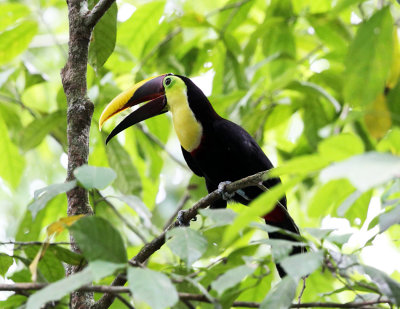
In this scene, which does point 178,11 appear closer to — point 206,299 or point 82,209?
point 82,209

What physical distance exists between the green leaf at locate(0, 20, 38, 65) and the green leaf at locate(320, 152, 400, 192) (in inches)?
107

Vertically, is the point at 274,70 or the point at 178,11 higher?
the point at 178,11

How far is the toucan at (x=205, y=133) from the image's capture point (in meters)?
3.30

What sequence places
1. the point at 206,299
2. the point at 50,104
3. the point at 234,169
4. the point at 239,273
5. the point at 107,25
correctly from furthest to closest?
the point at 50,104 < the point at 234,169 < the point at 107,25 < the point at 206,299 < the point at 239,273

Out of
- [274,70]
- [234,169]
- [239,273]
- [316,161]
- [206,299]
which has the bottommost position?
[234,169]

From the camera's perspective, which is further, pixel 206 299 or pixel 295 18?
pixel 295 18

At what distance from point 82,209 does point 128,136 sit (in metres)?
1.77

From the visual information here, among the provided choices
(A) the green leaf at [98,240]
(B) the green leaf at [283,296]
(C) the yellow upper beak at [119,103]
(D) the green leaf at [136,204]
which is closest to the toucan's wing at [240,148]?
(C) the yellow upper beak at [119,103]

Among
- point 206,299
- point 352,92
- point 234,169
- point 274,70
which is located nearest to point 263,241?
point 206,299

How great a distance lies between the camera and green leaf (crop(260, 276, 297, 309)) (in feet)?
5.07

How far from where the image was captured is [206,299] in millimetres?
1556

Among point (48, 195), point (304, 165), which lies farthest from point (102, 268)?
point (304, 165)

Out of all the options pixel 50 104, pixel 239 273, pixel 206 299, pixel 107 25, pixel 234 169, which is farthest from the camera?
pixel 50 104

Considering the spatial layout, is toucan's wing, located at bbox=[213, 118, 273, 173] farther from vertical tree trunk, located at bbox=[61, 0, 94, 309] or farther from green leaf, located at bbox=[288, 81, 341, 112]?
vertical tree trunk, located at bbox=[61, 0, 94, 309]
